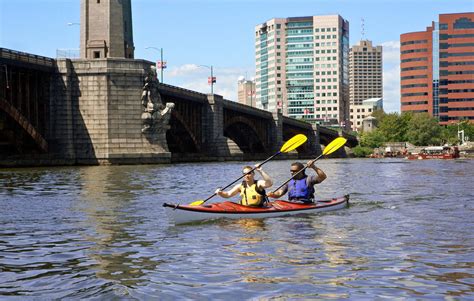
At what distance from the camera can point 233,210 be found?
59.3ft

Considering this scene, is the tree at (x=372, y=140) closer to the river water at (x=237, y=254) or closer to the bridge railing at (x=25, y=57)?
the bridge railing at (x=25, y=57)

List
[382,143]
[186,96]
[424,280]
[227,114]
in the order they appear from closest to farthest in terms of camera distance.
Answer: [424,280] → [186,96] → [227,114] → [382,143]

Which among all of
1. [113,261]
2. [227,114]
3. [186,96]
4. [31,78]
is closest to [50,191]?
[113,261]

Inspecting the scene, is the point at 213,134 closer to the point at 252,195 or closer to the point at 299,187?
the point at 299,187

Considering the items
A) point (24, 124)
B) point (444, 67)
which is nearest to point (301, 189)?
point (24, 124)

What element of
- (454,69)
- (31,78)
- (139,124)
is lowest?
(139,124)

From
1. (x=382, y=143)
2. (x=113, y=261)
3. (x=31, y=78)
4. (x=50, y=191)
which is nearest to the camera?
(x=113, y=261)

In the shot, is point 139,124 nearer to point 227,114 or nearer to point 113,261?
point 227,114

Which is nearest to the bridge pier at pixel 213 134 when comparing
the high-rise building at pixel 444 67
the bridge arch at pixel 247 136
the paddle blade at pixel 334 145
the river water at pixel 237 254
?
the bridge arch at pixel 247 136

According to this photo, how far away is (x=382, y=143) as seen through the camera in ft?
489

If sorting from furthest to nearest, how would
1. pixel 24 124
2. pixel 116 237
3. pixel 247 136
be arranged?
pixel 247 136, pixel 24 124, pixel 116 237

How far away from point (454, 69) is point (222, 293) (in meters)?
188

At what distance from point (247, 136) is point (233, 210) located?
8797cm

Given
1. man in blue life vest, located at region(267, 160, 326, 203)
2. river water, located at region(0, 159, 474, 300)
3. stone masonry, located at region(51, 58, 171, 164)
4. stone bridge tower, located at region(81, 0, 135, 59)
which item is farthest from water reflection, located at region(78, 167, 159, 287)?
stone bridge tower, located at region(81, 0, 135, 59)
